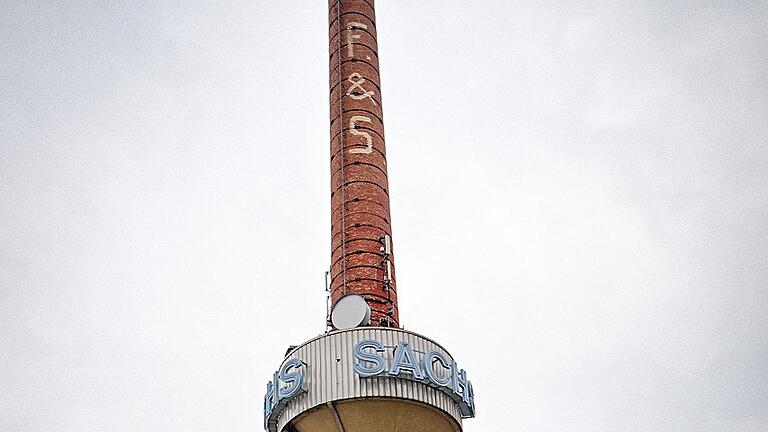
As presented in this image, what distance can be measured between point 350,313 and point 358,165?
7022 mm

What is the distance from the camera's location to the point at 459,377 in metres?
27.1

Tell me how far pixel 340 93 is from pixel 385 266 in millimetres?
7597

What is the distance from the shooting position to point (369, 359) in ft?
83.1

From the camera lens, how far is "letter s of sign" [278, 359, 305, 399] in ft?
83.7

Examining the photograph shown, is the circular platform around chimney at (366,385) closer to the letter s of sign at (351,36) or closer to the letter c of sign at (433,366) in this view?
the letter c of sign at (433,366)

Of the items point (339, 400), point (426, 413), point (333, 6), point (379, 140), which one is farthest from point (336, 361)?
point (333, 6)

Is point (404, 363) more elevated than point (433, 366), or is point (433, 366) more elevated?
point (433, 366)

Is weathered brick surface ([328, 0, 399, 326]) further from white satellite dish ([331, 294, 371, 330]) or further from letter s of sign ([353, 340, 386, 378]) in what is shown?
letter s of sign ([353, 340, 386, 378])

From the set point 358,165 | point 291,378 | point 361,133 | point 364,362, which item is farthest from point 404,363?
point 361,133

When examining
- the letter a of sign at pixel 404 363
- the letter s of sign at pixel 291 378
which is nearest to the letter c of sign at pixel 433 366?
the letter a of sign at pixel 404 363

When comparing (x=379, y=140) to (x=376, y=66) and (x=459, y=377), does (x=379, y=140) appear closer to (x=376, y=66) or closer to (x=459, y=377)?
(x=376, y=66)

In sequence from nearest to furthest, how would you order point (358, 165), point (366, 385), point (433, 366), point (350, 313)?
point (366, 385)
point (433, 366)
point (350, 313)
point (358, 165)

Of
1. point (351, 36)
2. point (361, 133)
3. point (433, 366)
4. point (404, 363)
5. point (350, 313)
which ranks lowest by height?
point (404, 363)

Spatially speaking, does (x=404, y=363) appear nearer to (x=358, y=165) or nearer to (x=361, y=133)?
(x=358, y=165)
